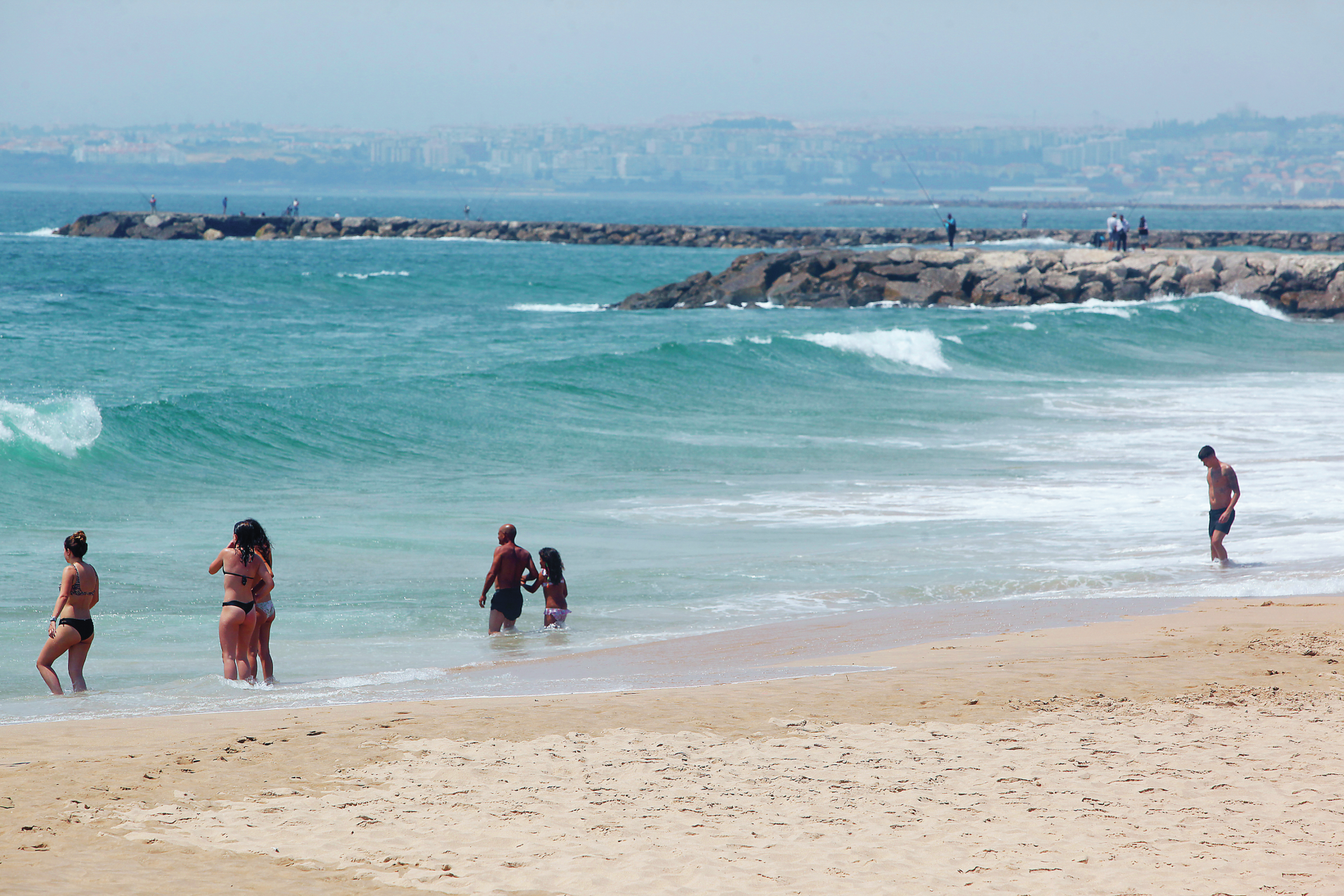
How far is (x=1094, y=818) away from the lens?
16.3ft

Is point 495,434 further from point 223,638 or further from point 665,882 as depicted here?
point 665,882

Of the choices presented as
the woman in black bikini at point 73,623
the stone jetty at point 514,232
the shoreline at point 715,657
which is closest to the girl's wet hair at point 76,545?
the woman in black bikini at point 73,623

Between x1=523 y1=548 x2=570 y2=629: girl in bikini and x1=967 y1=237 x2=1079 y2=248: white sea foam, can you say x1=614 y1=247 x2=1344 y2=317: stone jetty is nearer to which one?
x1=967 y1=237 x2=1079 y2=248: white sea foam

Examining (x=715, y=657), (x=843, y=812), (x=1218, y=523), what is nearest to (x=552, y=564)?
(x=715, y=657)

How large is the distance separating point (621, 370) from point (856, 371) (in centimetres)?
530

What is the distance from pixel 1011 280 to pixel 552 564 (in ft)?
111

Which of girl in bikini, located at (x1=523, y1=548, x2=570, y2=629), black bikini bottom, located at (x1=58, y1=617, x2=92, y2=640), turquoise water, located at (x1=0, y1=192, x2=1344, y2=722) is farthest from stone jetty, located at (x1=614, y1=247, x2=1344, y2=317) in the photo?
black bikini bottom, located at (x1=58, y1=617, x2=92, y2=640)

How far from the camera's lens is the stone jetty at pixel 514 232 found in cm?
7575

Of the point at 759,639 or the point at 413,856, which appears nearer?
the point at 413,856

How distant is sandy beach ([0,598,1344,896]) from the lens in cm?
452

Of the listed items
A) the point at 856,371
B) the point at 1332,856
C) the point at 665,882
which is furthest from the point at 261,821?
the point at 856,371

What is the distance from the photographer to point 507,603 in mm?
9352

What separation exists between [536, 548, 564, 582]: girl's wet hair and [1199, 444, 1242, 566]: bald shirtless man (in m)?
5.82

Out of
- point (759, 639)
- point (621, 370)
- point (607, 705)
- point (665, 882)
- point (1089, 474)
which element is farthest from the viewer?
point (621, 370)
